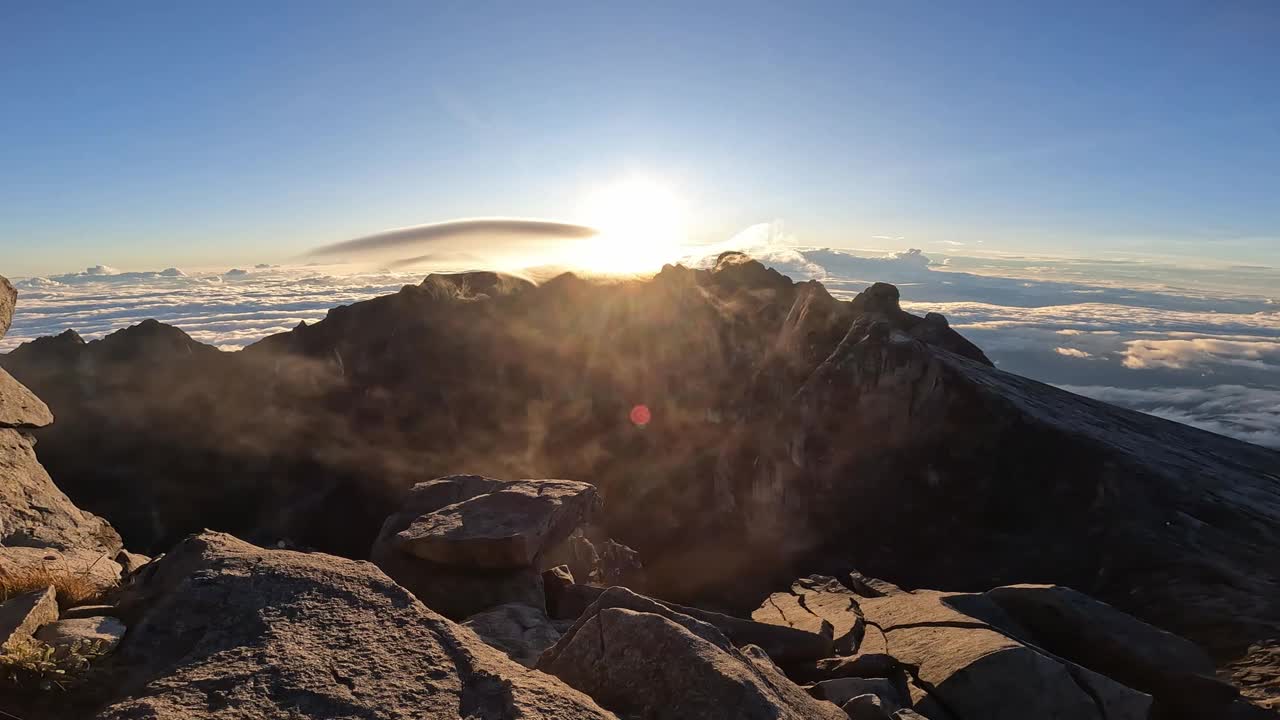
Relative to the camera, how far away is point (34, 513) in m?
9.96

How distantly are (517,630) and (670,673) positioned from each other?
4.67m

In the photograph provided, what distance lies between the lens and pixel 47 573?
6.93 metres

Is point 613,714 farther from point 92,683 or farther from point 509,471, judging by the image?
point 509,471

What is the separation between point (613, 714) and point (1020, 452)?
54.0 ft

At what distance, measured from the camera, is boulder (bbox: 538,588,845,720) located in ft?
17.3

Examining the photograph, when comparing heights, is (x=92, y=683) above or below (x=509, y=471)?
above

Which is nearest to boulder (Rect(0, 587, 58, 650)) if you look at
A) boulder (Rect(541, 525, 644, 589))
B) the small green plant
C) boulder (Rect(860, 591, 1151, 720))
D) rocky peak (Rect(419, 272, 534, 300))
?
the small green plant

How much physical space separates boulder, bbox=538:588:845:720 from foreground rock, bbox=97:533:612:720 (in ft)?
1.79

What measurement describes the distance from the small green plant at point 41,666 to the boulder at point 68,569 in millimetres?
1964

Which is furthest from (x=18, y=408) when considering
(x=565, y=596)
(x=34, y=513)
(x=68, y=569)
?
(x=565, y=596)

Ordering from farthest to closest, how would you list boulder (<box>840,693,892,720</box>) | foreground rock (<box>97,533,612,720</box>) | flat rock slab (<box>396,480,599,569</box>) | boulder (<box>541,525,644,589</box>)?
1. boulder (<box>541,525,644,589</box>)
2. flat rock slab (<box>396,480,599,569</box>)
3. boulder (<box>840,693,892,720</box>)
4. foreground rock (<box>97,533,612,720</box>)

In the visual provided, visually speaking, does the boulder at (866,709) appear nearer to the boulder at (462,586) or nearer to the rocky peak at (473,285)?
the boulder at (462,586)

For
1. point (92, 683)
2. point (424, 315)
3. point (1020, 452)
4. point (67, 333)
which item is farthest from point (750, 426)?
point (67, 333)

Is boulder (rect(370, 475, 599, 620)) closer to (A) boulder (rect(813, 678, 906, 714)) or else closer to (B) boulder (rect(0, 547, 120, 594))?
(B) boulder (rect(0, 547, 120, 594))
